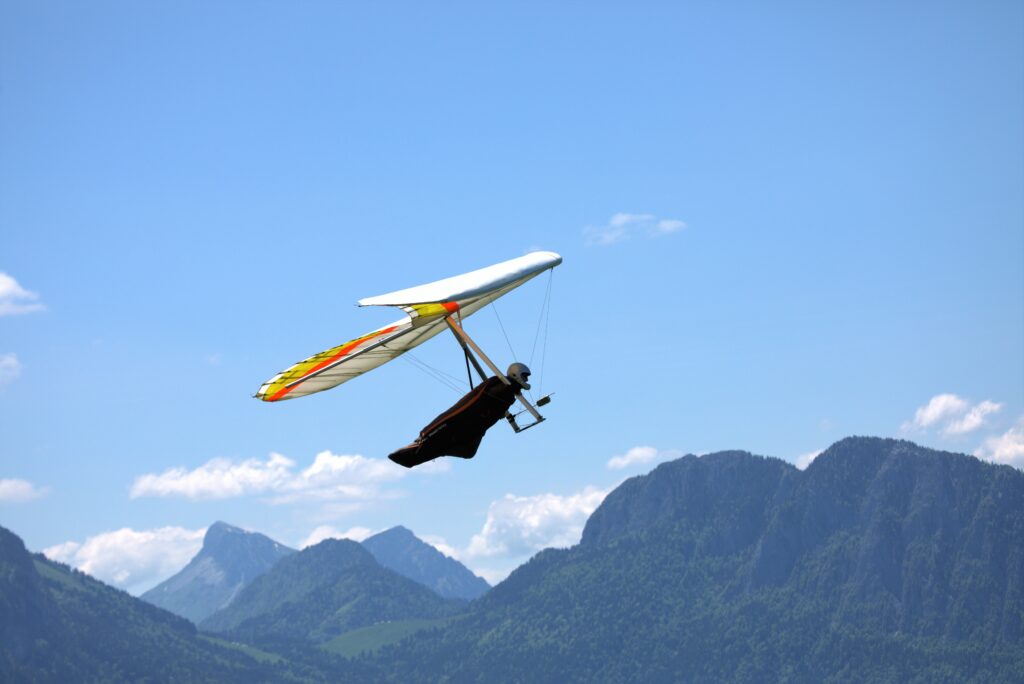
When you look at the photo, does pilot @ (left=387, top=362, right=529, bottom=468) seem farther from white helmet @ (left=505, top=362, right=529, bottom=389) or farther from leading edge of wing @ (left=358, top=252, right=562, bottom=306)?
leading edge of wing @ (left=358, top=252, right=562, bottom=306)

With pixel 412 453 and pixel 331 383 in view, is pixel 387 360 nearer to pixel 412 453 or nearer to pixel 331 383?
pixel 331 383

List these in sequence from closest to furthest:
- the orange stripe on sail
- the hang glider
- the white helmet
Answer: the white helmet
the hang glider
the orange stripe on sail

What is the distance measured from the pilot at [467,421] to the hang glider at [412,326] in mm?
1300

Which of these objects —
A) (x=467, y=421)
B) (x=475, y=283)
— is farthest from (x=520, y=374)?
(x=475, y=283)

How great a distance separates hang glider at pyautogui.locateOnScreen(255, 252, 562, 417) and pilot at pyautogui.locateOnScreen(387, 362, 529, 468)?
130 centimetres

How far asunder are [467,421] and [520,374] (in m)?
2.37

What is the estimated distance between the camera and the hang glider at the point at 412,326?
4397 cm

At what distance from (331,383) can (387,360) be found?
269cm

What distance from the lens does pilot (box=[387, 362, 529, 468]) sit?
41.2 m

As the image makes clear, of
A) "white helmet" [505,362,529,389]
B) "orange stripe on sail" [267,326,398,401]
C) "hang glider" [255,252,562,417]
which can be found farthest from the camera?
"orange stripe on sail" [267,326,398,401]

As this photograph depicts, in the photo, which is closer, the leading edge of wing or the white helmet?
the white helmet

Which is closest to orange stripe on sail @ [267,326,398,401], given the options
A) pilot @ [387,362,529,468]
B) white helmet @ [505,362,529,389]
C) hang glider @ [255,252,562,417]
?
hang glider @ [255,252,562,417]

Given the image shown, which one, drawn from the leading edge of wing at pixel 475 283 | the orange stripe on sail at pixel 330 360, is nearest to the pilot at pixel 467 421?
the leading edge of wing at pixel 475 283

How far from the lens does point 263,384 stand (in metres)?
48.5
